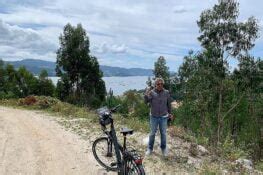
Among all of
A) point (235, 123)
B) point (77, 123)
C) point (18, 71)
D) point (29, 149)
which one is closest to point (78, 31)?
point (18, 71)

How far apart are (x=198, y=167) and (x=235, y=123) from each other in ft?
107

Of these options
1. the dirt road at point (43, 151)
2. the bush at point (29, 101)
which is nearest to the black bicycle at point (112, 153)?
the dirt road at point (43, 151)

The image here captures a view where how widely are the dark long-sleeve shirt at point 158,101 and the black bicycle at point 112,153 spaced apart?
5.45ft

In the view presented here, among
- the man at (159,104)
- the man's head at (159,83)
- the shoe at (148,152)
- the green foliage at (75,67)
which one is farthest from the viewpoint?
the green foliage at (75,67)

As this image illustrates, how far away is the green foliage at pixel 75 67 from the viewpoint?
54.3 meters

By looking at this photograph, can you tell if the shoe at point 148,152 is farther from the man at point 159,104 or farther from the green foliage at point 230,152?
the green foliage at point 230,152

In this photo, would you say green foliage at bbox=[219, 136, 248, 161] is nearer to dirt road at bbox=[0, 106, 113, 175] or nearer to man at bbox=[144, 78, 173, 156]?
man at bbox=[144, 78, 173, 156]

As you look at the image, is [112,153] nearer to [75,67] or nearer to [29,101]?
[29,101]

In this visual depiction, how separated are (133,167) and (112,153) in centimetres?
214

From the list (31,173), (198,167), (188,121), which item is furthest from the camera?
(188,121)

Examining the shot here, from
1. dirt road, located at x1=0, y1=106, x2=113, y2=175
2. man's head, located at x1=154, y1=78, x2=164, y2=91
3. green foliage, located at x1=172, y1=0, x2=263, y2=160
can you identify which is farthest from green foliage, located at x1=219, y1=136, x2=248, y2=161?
green foliage, located at x1=172, y1=0, x2=263, y2=160

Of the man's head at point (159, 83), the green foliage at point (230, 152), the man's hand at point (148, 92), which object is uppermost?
the man's head at point (159, 83)

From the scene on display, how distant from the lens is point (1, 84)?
61500mm

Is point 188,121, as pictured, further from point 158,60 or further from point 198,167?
point 198,167
